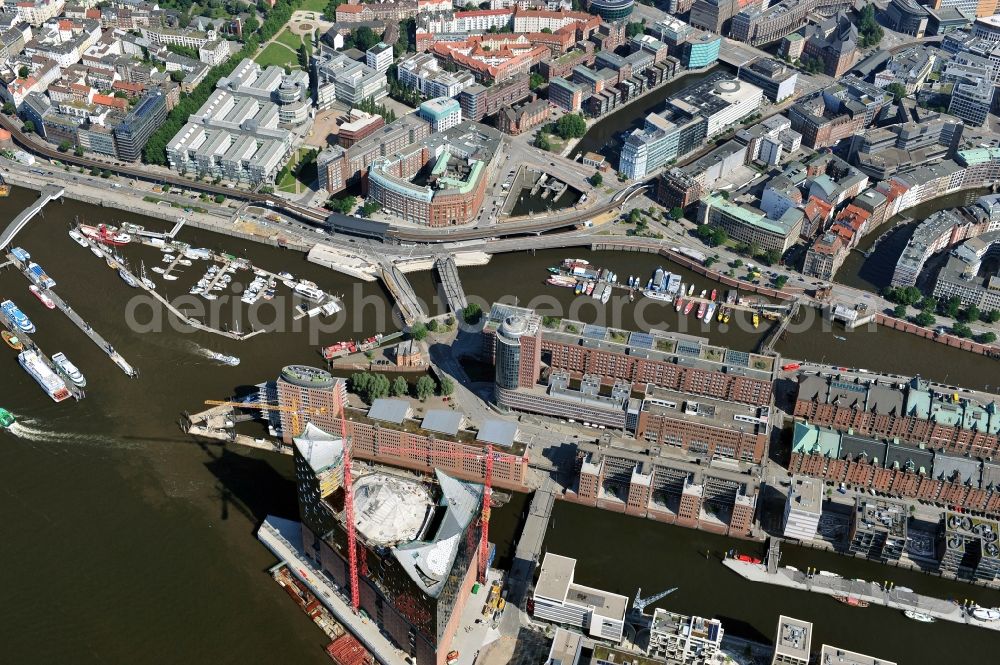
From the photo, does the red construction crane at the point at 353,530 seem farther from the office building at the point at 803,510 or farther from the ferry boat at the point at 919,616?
the ferry boat at the point at 919,616

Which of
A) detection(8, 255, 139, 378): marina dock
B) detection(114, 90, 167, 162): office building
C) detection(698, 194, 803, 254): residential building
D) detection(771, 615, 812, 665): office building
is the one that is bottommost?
detection(771, 615, 812, 665): office building

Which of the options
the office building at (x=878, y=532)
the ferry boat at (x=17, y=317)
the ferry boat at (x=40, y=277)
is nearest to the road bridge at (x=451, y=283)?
the ferry boat at (x=40, y=277)

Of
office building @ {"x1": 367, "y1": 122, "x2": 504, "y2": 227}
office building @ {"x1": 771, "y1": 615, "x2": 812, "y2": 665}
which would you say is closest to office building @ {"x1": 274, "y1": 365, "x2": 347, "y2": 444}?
office building @ {"x1": 367, "y1": 122, "x2": 504, "y2": 227}

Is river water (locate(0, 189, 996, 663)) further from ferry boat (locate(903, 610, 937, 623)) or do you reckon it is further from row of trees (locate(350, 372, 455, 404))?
row of trees (locate(350, 372, 455, 404))

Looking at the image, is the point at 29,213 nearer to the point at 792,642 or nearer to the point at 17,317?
the point at 17,317

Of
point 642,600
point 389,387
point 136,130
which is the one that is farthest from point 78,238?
Result: point 642,600

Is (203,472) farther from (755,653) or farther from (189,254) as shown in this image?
(755,653)
